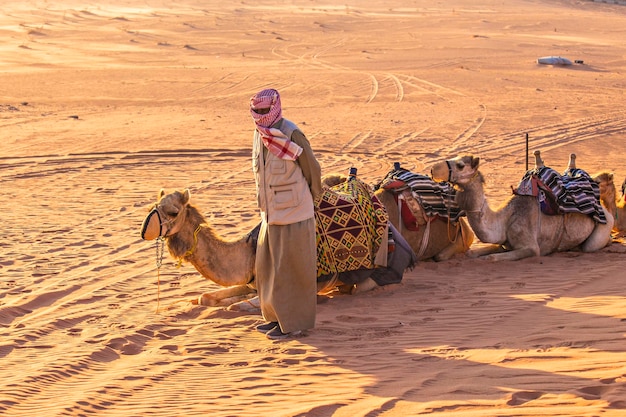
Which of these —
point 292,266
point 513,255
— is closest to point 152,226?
point 292,266

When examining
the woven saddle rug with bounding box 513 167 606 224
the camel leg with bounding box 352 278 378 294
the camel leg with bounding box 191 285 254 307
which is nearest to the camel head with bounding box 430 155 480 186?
the woven saddle rug with bounding box 513 167 606 224

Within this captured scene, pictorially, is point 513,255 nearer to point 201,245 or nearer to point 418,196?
point 418,196

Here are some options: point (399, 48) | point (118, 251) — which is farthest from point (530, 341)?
point (399, 48)

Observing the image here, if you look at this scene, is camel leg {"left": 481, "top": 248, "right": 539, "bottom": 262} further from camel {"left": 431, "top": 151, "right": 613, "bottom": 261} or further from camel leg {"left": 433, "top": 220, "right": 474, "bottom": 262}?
camel leg {"left": 433, "top": 220, "right": 474, "bottom": 262}

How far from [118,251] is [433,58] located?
24110 mm

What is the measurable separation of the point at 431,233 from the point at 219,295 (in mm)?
2480

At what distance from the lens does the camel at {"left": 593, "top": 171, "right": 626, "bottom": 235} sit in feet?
35.2

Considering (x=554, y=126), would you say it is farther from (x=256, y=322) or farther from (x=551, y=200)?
(x=256, y=322)

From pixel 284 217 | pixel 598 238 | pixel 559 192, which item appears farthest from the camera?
pixel 598 238

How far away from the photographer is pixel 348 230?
8.35 metres

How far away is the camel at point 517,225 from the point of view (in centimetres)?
975

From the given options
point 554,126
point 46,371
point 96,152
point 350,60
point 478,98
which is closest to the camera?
point 46,371

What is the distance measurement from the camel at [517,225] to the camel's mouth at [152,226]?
3.08 metres

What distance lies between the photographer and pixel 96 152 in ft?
57.6
